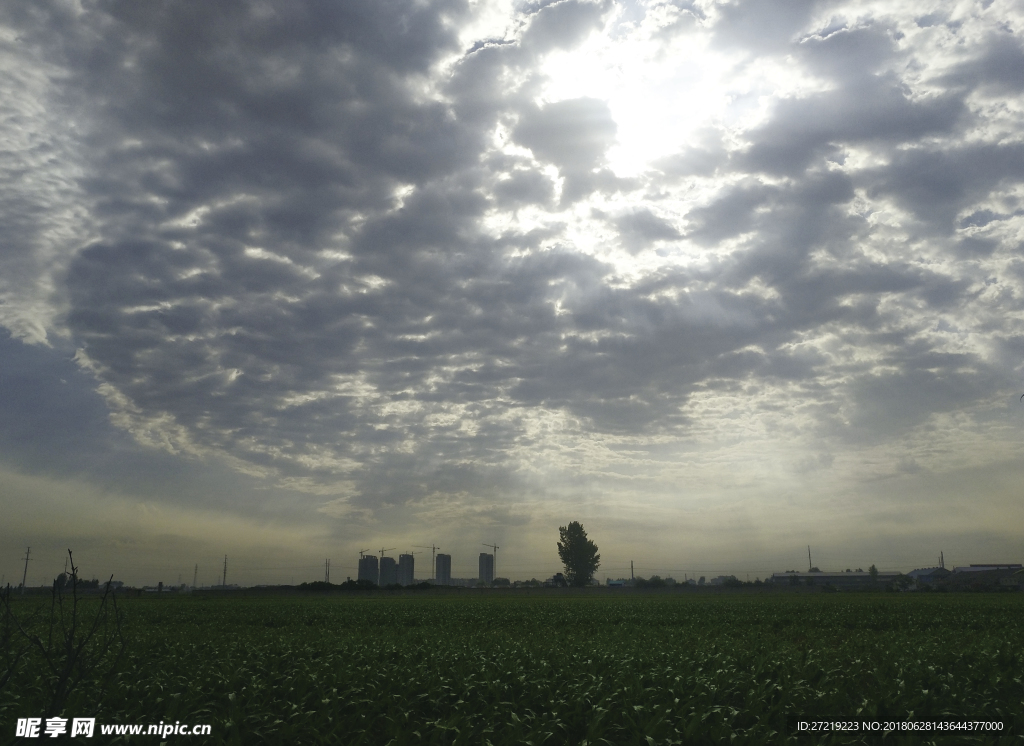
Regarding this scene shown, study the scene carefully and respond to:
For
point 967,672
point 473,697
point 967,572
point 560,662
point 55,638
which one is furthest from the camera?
point 967,572

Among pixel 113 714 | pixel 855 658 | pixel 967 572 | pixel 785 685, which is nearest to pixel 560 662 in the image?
pixel 785 685

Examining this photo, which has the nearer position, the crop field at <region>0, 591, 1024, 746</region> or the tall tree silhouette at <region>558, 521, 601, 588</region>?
the crop field at <region>0, 591, 1024, 746</region>

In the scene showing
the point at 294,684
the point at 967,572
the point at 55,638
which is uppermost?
the point at 294,684

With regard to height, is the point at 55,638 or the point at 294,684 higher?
the point at 294,684

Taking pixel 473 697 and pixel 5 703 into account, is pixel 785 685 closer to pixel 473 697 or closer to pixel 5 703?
pixel 473 697

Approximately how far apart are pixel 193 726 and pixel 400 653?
634 centimetres

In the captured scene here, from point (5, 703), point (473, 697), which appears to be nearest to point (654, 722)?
point (473, 697)

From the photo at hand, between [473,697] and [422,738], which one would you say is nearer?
[422,738]

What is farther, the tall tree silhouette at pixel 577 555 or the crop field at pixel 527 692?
the tall tree silhouette at pixel 577 555

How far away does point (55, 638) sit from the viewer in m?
24.2

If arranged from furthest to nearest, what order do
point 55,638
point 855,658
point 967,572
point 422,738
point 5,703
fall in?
point 967,572 < point 55,638 < point 855,658 < point 5,703 < point 422,738

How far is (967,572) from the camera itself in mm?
179375

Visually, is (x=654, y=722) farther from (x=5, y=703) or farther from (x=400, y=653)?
(x=5, y=703)

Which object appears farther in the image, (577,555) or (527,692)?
(577,555)
